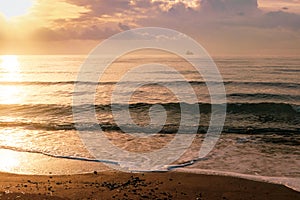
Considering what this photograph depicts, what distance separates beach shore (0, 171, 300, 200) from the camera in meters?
9.71

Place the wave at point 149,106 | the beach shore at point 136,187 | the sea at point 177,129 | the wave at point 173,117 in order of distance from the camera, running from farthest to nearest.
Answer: the wave at point 149,106, the wave at point 173,117, the sea at point 177,129, the beach shore at point 136,187

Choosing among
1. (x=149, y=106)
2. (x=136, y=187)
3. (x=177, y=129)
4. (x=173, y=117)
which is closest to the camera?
(x=136, y=187)

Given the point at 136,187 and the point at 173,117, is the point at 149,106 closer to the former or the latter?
the point at 173,117

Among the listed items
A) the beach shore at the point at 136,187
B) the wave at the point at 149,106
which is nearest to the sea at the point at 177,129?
the wave at the point at 149,106

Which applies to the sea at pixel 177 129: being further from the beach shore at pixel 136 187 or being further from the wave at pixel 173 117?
the beach shore at pixel 136 187

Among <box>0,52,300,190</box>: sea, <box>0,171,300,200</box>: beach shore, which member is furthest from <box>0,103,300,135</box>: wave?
<box>0,171,300,200</box>: beach shore

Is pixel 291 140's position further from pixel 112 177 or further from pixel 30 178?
pixel 30 178

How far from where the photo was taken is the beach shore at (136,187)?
9711 mm

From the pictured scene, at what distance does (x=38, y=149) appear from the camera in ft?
51.5

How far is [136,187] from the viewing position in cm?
1039

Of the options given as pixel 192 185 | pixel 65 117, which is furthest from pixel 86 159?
pixel 65 117

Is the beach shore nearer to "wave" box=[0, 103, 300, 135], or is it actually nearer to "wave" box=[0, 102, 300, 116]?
"wave" box=[0, 103, 300, 135]

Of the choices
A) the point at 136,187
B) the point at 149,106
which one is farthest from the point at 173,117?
the point at 136,187

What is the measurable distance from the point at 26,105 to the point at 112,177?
74.6 feet
